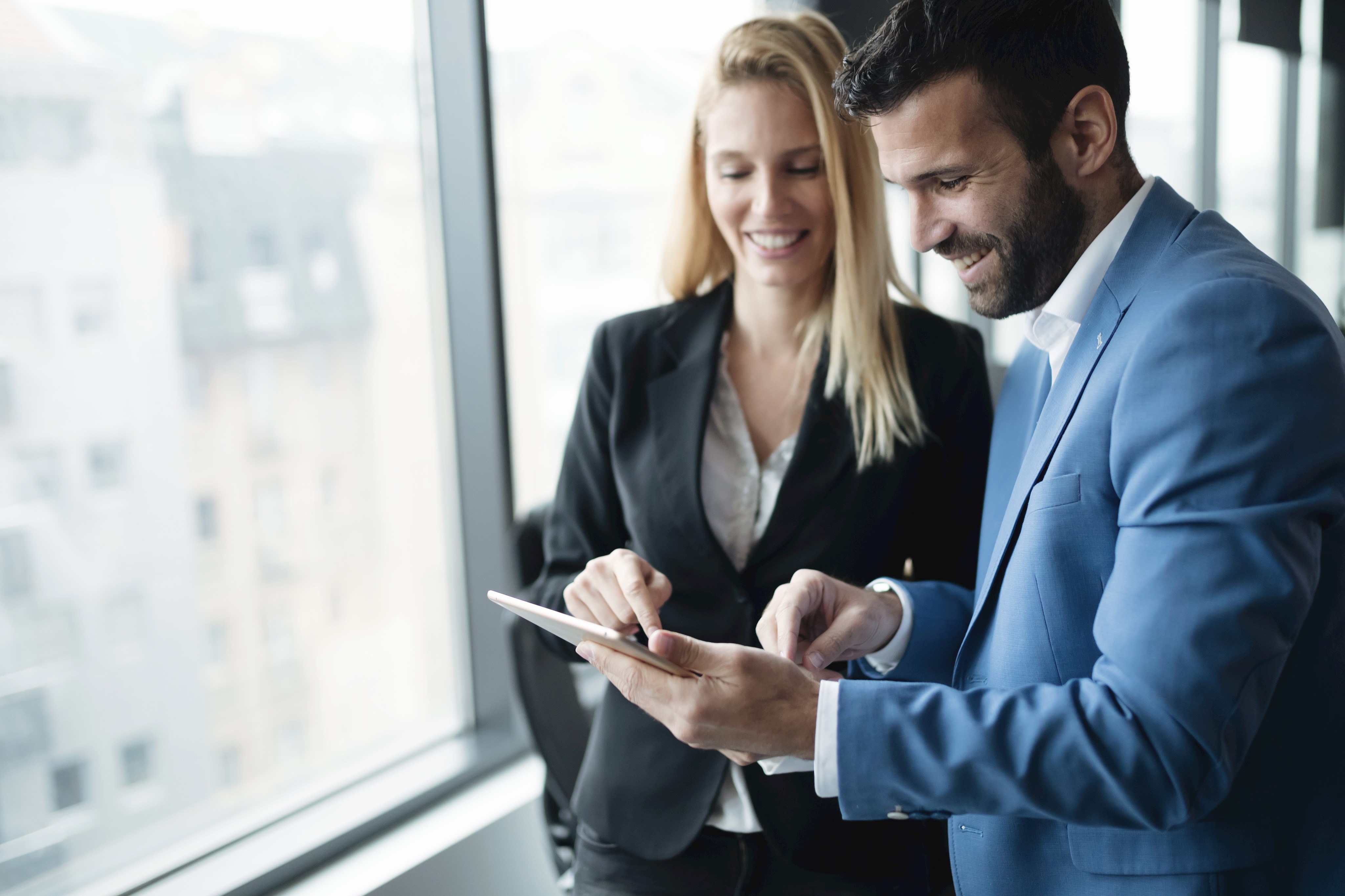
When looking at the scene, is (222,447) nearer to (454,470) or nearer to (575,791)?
(454,470)

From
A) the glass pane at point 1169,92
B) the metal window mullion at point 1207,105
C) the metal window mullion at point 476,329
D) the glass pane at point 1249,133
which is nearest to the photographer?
the metal window mullion at point 476,329

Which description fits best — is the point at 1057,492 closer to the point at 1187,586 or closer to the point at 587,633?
the point at 1187,586

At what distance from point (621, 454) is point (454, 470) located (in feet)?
3.66

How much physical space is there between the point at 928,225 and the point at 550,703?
1.27 metres

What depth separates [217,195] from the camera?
1.92 metres

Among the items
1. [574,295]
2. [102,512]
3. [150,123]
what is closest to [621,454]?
[102,512]

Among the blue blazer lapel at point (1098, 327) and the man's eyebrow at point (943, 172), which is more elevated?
the man's eyebrow at point (943, 172)

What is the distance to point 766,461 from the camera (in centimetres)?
156

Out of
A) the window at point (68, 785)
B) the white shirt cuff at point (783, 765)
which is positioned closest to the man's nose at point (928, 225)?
the white shirt cuff at point (783, 765)

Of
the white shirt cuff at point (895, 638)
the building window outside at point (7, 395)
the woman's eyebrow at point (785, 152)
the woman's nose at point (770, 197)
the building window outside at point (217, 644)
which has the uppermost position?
the woman's eyebrow at point (785, 152)

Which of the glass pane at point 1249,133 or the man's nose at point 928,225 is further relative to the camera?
the glass pane at point 1249,133

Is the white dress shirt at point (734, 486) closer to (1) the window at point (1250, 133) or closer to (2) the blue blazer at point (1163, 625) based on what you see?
(2) the blue blazer at point (1163, 625)

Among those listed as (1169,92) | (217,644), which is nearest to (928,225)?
(217,644)

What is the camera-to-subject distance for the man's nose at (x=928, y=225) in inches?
45.8
